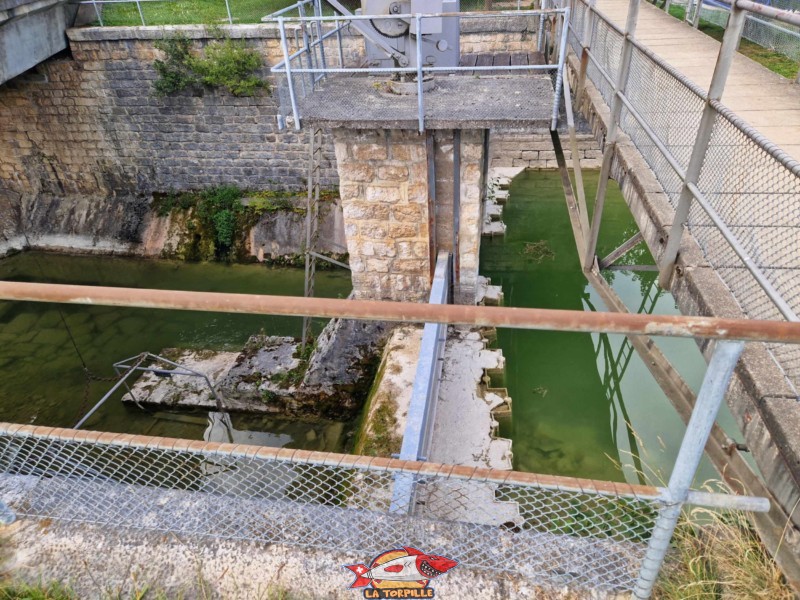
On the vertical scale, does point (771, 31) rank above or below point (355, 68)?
below

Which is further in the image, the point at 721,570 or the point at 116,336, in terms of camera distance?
the point at 116,336

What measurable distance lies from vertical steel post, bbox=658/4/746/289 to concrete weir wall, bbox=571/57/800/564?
0.07m

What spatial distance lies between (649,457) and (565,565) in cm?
361

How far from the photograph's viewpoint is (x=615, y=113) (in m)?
3.99

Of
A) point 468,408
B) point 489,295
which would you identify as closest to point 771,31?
point 489,295

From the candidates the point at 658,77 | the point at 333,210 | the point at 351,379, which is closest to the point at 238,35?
the point at 333,210

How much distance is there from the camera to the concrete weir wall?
→ 1.75m

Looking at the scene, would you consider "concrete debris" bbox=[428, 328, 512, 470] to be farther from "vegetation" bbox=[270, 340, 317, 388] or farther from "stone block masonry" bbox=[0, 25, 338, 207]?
"stone block masonry" bbox=[0, 25, 338, 207]

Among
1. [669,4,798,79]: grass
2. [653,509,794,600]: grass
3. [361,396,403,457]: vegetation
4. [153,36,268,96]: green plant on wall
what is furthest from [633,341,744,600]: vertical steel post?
[153,36,268,96]: green plant on wall

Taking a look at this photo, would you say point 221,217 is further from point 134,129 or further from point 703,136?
point 703,136

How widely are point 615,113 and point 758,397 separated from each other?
271 cm

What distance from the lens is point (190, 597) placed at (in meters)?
1.87

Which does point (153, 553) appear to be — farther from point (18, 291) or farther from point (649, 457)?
point (649, 457)

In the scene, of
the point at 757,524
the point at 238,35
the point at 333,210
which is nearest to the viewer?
the point at 757,524
